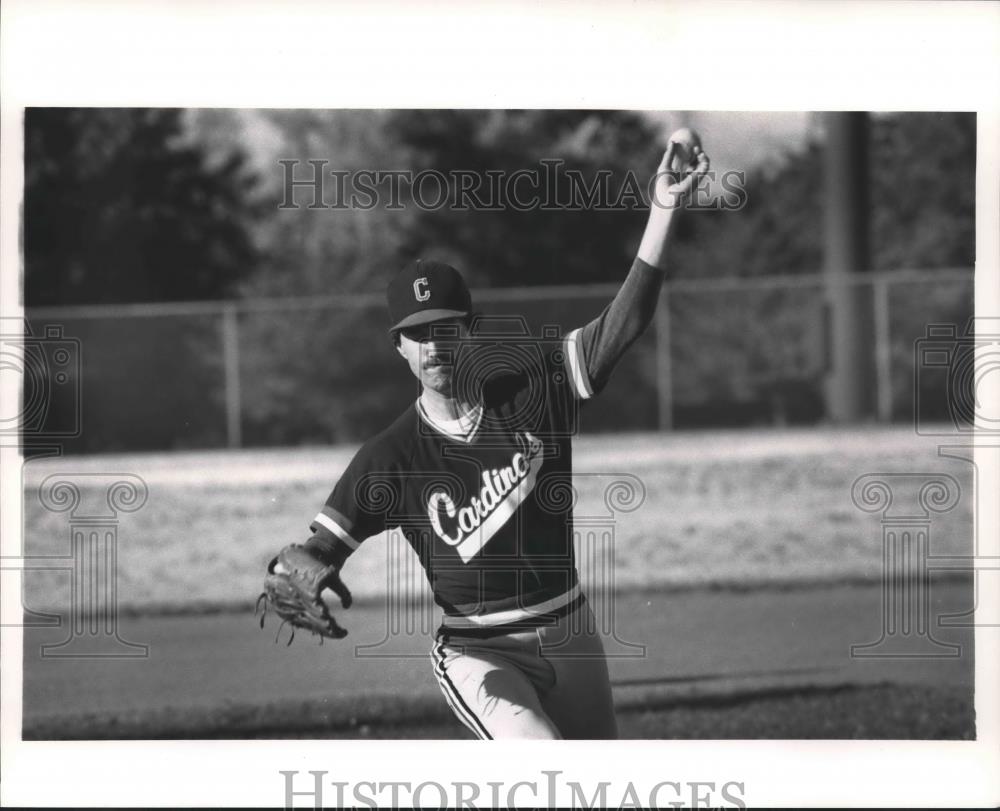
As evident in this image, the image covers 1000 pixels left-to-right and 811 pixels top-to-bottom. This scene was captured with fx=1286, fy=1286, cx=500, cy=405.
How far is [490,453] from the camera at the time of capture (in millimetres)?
3906

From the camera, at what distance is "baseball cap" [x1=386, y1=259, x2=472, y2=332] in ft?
12.7

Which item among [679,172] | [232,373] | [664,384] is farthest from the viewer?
[664,384]

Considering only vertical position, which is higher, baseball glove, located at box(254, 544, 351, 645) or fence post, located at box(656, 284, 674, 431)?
fence post, located at box(656, 284, 674, 431)

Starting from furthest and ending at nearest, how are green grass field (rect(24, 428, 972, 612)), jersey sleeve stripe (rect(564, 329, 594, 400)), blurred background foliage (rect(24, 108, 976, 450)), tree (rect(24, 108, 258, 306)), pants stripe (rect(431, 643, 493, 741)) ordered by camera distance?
tree (rect(24, 108, 258, 306)) < blurred background foliage (rect(24, 108, 976, 450)) < green grass field (rect(24, 428, 972, 612)) < jersey sleeve stripe (rect(564, 329, 594, 400)) < pants stripe (rect(431, 643, 493, 741))

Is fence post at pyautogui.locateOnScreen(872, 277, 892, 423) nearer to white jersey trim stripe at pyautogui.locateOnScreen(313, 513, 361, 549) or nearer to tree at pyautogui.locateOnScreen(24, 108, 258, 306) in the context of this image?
tree at pyautogui.locateOnScreen(24, 108, 258, 306)

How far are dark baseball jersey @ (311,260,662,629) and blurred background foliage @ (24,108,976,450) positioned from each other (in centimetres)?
638

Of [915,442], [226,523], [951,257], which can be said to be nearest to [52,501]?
[226,523]

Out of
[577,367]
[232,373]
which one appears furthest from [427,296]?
[232,373]

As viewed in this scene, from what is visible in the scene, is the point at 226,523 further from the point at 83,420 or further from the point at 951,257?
the point at 951,257

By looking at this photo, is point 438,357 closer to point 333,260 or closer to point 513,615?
point 513,615

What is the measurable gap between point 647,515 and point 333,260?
5828 millimetres

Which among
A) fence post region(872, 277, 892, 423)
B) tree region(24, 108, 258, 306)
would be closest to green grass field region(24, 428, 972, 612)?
fence post region(872, 277, 892, 423)

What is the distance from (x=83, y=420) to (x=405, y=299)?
28.2 ft

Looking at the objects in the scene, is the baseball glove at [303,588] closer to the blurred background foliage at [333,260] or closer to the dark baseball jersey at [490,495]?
the dark baseball jersey at [490,495]
